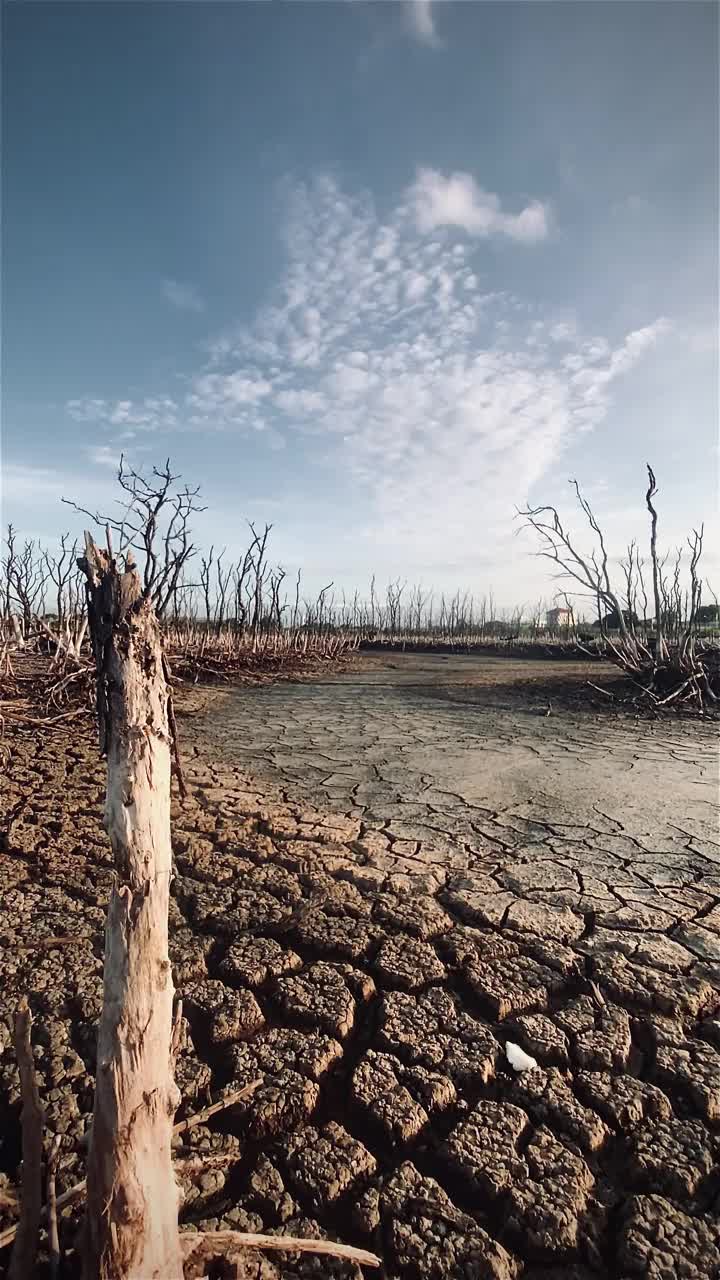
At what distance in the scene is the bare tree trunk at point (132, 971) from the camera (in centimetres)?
94

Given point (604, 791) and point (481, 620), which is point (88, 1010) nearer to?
point (604, 791)

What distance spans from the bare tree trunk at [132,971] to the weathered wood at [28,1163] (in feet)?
0.28

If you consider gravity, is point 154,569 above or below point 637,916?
above

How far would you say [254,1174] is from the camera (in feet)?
4.19

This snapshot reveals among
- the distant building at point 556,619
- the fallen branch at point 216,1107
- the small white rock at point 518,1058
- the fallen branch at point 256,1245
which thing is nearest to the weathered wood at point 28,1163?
the fallen branch at point 256,1245

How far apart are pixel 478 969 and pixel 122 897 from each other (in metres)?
1.34

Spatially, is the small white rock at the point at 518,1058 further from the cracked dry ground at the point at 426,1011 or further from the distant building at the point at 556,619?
the distant building at the point at 556,619

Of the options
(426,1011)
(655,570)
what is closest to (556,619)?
(655,570)

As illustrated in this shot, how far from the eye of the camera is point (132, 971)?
3.24ft

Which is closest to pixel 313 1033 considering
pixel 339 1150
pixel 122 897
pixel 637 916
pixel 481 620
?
pixel 339 1150

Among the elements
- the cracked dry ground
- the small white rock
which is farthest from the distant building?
the small white rock

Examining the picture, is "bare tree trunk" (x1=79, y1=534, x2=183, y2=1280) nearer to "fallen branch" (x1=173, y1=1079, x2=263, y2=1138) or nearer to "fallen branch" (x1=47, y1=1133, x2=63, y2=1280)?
"fallen branch" (x1=47, y1=1133, x2=63, y2=1280)

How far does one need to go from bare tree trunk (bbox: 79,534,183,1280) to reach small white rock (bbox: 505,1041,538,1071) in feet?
2.95

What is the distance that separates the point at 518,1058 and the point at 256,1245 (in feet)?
2.58
